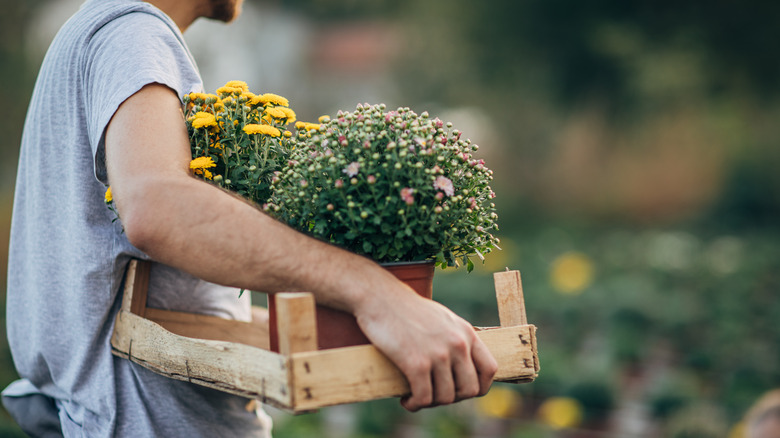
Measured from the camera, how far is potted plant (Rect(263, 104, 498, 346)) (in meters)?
1.37

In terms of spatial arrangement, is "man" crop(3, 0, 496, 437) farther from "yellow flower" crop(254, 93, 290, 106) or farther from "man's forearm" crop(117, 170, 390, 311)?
"yellow flower" crop(254, 93, 290, 106)

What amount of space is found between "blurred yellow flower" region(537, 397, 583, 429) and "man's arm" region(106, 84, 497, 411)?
149 inches

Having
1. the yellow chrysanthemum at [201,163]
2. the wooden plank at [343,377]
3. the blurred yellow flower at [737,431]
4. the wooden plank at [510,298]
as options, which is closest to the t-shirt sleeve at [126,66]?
the yellow chrysanthemum at [201,163]

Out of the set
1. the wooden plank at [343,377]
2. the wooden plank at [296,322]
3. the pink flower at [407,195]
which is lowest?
the wooden plank at [343,377]

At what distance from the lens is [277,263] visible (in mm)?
1287

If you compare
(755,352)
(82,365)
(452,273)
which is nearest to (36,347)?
(82,365)

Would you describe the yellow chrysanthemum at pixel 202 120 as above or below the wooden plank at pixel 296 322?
above

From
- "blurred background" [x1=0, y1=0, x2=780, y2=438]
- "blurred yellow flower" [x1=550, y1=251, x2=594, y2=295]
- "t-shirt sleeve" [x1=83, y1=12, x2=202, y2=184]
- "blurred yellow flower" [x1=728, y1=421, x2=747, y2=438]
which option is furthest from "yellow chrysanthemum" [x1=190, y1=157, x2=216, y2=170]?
"blurred yellow flower" [x1=550, y1=251, x2=594, y2=295]

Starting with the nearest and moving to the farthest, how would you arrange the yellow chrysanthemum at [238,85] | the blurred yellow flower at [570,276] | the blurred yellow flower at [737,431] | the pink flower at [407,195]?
1. the pink flower at [407,195]
2. the yellow chrysanthemum at [238,85]
3. the blurred yellow flower at [737,431]
4. the blurred yellow flower at [570,276]

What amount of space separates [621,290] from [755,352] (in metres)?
1.83

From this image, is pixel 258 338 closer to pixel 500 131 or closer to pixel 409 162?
pixel 409 162

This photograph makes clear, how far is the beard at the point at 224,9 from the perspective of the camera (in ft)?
6.55

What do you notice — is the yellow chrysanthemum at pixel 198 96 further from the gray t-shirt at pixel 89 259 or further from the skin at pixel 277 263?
A: the skin at pixel 277 263

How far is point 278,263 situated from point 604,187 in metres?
13.2
